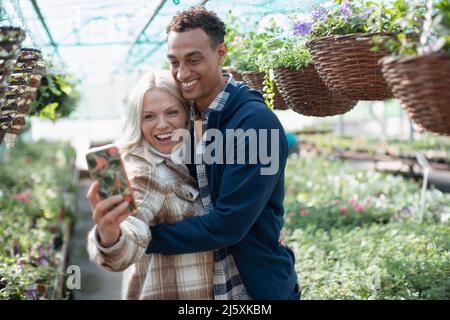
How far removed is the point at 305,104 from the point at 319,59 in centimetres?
37

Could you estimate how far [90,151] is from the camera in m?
1.39

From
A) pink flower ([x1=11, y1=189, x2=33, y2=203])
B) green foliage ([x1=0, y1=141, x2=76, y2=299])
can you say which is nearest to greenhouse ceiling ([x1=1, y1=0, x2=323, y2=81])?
green foliage ([x1=0, y1=141, x2=76, y2=299])

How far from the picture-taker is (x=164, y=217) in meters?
1.69

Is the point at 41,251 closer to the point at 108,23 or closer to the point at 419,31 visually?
the point at 108,23

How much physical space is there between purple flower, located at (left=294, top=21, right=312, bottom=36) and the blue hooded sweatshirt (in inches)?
12.8

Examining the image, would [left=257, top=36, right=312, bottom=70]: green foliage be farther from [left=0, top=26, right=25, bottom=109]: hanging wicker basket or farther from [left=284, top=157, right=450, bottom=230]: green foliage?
[left=284, top=157, right=450, bottom=230]: green foliage

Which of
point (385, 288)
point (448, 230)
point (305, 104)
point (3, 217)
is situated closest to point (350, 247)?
point (448, 230)

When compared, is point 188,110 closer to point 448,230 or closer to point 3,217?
point 448,230

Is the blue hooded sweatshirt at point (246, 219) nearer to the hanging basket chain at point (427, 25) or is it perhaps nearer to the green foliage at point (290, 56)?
the green foliage at point (290, 56)

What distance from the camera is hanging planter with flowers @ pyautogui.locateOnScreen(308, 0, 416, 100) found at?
1664 millimetres

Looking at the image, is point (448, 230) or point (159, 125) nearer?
point (159, 125)

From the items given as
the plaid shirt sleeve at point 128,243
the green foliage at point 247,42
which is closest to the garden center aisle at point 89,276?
the green foliage at point 247,42

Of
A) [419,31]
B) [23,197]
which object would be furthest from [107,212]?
[23,197]

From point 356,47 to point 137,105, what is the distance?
2.14 feet
